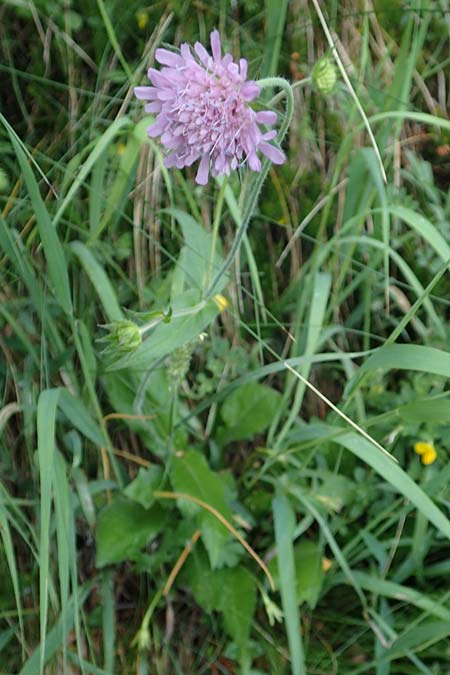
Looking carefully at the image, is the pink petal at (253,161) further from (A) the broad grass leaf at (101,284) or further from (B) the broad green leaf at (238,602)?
(B) the broad green leaf at (238,602)

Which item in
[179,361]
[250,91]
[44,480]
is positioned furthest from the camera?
[179,361]

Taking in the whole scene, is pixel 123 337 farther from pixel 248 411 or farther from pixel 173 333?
pixel 248 411

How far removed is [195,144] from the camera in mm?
628


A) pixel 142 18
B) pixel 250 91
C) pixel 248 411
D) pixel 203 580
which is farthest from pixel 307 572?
pixel 142 18

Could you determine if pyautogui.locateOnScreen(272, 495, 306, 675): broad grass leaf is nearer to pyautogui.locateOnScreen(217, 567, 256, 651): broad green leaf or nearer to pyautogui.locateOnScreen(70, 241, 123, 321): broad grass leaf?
pyautogui.locateOnScreen(217, 567, 256, 651): broad green leaf

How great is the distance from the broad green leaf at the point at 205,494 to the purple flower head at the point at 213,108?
0.53m

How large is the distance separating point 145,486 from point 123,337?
0.41m

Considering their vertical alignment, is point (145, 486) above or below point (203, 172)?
below

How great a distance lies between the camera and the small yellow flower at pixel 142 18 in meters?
1.11

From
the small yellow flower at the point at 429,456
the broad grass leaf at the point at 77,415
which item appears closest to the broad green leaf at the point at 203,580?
the broad grass leaf at the point at 77,415

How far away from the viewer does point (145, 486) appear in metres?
1.03

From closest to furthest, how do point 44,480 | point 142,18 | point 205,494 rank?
point 44,480
point 205,494
point 142,18

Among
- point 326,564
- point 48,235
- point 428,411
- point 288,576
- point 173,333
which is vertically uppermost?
point 48,235

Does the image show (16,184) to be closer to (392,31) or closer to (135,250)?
(135,250)
